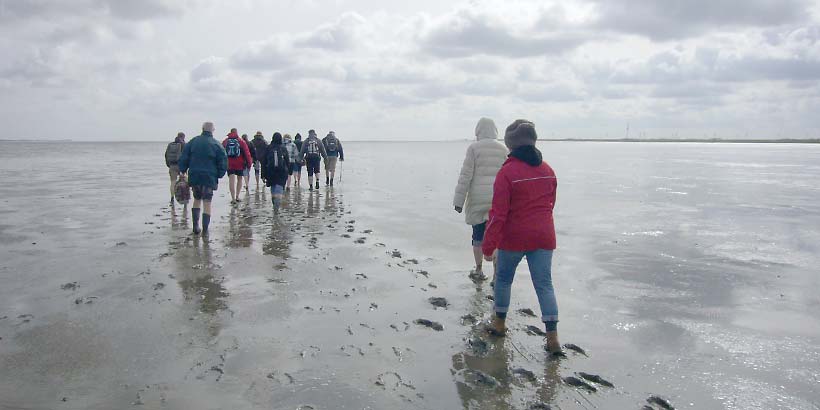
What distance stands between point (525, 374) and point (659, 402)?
107 cm

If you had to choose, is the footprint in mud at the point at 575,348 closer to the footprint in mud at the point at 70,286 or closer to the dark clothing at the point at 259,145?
the footprint in mud at the point at 70,286

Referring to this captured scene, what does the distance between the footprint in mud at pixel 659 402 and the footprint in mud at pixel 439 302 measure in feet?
8.87

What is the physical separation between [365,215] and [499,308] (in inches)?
358

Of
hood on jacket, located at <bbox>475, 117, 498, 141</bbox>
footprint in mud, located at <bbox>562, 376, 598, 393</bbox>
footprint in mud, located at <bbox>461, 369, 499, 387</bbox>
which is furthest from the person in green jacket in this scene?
footprint in mud, located at <bbox>562, 376, 598, 393</bbox>

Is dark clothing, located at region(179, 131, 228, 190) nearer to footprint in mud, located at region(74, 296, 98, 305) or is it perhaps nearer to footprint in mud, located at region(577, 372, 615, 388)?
footprint in mud, located at region(74, 296, 98, 305)

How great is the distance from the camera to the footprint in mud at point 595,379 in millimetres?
4523

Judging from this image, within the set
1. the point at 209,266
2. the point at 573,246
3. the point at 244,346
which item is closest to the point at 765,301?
the point at 573,246

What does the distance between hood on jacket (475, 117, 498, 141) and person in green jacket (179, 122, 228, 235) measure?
598 cm

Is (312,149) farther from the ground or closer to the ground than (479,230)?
farther from the ground

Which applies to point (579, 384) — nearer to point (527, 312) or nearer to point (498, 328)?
point (498, 328)

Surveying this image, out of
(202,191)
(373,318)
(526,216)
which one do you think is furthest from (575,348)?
(202,191)

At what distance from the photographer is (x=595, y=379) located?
15.1 feet

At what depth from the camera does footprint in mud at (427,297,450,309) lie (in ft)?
21.5

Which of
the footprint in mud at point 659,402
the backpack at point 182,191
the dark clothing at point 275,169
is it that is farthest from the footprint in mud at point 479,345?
the dark clothing at point 275,169
